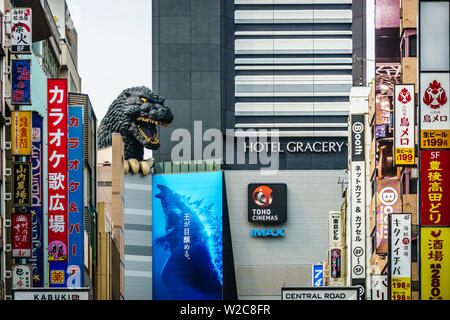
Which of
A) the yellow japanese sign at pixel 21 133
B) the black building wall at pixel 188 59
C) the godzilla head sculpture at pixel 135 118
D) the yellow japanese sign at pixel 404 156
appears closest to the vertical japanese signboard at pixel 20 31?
the yellow japanese sign at pixel 21 133

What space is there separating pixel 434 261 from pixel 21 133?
16681mm

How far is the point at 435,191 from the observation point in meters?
36.9

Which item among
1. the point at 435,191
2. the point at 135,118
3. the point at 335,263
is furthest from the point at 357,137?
the point at 435,191

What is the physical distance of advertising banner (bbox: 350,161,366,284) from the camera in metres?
78.0

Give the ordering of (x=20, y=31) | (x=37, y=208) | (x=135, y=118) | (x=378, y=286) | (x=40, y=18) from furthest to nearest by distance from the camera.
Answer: (x=135, y=118), (x=378, y=286), (x=40, y=18), (x=37, y=208), (x=20, y=31)

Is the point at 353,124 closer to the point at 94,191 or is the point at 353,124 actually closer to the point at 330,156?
the point at 94,191

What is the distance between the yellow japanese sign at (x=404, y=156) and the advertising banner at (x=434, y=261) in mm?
13872

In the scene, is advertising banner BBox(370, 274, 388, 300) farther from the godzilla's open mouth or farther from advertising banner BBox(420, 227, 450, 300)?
the godzilla's open mouth

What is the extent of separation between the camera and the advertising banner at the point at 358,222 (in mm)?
78000

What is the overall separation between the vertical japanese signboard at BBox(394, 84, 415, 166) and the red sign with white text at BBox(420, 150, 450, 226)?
44.2 feet

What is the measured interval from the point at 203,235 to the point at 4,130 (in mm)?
81725

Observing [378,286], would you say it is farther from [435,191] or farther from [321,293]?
[435,191]

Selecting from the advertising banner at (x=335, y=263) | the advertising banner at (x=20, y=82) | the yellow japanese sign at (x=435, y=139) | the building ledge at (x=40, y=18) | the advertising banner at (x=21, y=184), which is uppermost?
the building ledge at (x=40, y=18)

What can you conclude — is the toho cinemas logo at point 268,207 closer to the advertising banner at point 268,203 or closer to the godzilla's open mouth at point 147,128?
the advertising banner at point 268,203
